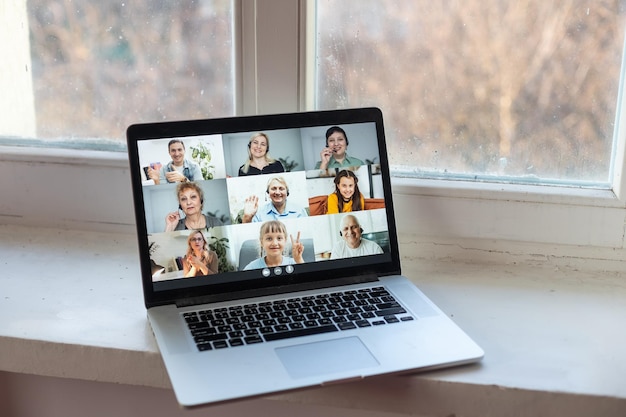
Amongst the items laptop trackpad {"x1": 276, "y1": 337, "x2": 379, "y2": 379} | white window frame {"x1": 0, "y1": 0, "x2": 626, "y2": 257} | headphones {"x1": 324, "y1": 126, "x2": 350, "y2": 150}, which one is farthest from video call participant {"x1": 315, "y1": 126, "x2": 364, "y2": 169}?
laptop trackpad {"x1": 276, "y1": 337, "x2": 379, "y2": 379}

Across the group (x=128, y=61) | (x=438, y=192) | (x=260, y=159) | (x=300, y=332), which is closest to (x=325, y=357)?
(x=300, y=332)

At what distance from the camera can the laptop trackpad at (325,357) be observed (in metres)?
0.77

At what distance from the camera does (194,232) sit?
91 cm

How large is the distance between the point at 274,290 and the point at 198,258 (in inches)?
3.7

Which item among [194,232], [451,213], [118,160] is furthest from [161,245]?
[451,213]

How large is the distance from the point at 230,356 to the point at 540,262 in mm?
493

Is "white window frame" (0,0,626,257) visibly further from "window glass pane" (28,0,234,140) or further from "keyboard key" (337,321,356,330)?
"keyboard key" (337,321,356,330)

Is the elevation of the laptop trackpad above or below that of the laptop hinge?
below

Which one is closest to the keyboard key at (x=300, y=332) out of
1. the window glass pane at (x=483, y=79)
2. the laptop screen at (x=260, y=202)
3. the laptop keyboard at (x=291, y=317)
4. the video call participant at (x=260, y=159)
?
the laptop keyboard at (x=291, y=317)

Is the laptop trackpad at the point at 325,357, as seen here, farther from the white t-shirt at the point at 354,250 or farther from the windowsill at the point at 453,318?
the white t-shirt at the point at 354,250

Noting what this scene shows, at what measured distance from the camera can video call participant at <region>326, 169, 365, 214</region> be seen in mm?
964

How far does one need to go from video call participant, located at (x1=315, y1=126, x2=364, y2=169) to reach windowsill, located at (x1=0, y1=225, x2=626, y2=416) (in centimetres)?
19

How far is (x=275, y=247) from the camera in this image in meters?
0.94

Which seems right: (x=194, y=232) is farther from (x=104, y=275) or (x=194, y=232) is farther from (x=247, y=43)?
(x=247, y=43)
